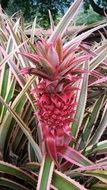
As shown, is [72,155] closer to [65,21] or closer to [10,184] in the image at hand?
[10,184]

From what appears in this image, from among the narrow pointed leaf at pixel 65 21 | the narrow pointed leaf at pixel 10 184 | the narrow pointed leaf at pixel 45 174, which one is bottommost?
the narrow pointed leaf at pixel 10 184

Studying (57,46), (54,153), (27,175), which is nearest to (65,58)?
(57,46)

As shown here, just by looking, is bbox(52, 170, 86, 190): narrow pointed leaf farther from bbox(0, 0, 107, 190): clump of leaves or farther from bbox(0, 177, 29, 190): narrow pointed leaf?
bbox(0, 177, 29, 190): narrow pointed leaf

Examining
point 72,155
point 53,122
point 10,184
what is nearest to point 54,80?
point 53,122

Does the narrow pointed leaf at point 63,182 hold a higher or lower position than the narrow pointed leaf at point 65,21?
lower

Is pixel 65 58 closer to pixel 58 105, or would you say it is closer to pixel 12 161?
pixel 58 105

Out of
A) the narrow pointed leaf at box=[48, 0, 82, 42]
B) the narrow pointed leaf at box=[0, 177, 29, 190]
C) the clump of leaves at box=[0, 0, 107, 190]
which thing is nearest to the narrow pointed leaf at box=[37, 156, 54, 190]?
the clump of leaves at box=[0, 0, 107, 190]

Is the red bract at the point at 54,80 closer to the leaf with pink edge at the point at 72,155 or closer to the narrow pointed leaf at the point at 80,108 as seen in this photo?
the leaf with pink edge at the point at 72,155

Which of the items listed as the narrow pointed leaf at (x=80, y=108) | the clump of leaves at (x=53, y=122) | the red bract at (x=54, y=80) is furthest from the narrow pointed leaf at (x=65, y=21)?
the red bract at (x=54, y=80)
